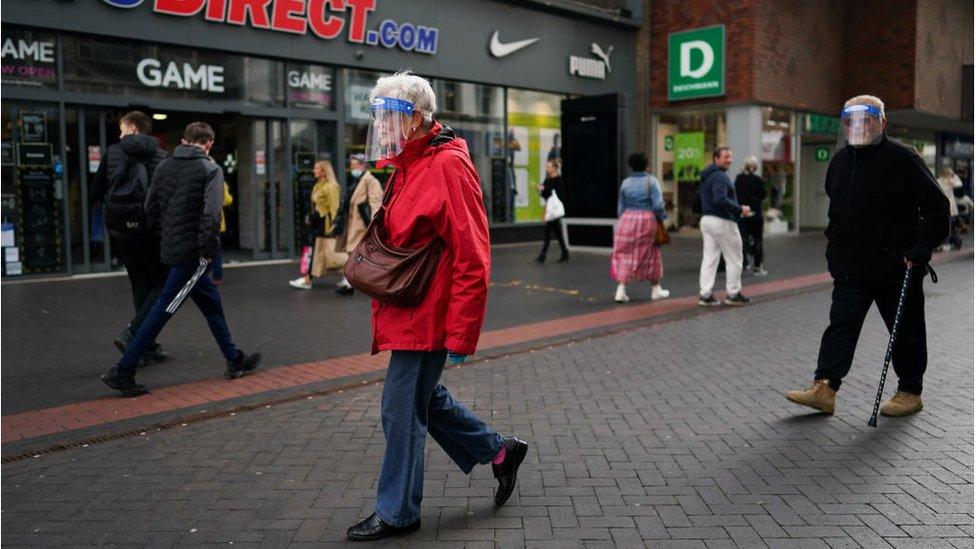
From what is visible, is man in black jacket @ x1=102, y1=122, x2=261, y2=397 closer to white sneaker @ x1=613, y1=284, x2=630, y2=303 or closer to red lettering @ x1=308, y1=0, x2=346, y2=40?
white sneaker @ x1=613, y1=284, x2=630, y2=303

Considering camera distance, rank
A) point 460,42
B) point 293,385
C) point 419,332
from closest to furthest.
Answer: point 419,332 → point 293,385 → point 460,42

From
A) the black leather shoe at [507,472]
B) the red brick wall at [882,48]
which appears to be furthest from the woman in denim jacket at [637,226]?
the red brick wall at [882,48]

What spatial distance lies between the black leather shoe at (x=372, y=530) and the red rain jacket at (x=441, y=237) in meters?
0.71

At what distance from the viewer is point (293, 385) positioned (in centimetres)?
649

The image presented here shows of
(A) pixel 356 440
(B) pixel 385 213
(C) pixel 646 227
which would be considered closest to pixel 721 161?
(C) pixel 646 227

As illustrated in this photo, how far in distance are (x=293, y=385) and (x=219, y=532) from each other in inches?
108

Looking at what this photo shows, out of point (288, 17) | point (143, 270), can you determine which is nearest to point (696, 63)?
point (288, 17)

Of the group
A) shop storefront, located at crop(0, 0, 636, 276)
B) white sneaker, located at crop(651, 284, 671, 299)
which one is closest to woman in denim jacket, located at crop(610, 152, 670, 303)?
white sneaker, located at crop(651, 284, 671, 299)

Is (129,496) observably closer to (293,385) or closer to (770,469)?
(293,385)

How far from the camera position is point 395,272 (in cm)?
345

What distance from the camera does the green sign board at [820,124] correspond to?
80.6 ft

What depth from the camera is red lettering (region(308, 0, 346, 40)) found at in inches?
637

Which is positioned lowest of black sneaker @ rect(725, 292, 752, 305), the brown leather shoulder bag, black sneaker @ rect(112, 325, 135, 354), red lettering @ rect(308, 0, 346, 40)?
black sneaker @ rect(725, 292, 752, 305)

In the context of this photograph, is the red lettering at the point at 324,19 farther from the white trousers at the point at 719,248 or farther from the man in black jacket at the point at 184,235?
the man in black jacket at the point at 184,235
